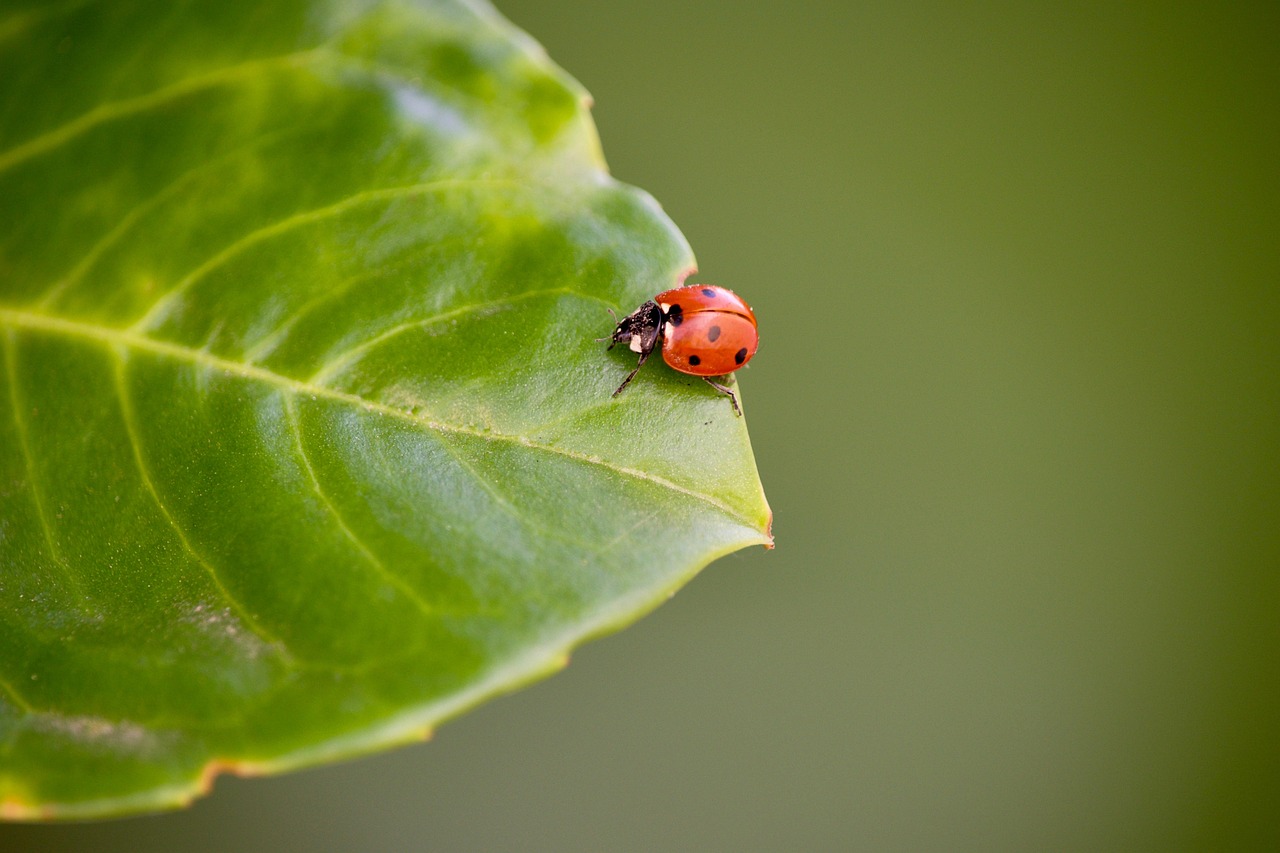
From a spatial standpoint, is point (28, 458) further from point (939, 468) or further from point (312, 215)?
point (939, 468)

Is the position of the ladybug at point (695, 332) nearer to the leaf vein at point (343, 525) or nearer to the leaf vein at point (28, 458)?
the leaf vein at point (343, 525)

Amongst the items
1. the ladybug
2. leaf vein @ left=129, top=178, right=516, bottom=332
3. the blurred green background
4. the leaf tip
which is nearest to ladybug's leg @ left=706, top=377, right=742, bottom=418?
the ladybug

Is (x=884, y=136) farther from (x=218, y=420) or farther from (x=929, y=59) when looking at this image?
(x=218, y=420)

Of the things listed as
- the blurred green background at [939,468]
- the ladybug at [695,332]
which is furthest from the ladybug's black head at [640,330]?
the blurred green background at [939,468]

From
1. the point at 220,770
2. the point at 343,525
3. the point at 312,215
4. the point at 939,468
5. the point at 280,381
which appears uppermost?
the point at 939,468

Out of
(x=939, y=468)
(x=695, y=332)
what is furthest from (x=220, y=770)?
(x=939, y=468)

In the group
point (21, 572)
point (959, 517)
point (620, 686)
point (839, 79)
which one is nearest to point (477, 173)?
point (21, 572)

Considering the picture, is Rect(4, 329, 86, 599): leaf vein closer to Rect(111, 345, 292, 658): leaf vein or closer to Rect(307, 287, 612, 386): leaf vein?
Rect(111, 345, 292, 658): leaf vein
